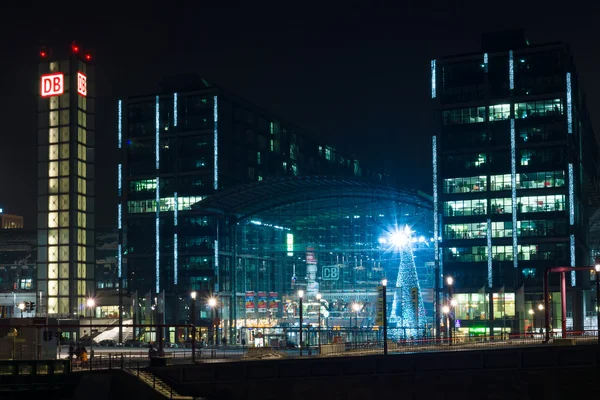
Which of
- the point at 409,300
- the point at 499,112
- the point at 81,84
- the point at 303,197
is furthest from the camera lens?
the point at 81,84

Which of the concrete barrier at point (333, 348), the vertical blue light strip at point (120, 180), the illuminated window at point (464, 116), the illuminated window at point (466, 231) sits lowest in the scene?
the concrete barrier at point (333, 348)

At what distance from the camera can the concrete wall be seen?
5706cm

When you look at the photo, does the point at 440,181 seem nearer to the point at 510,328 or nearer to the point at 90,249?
the point at 510,328

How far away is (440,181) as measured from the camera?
109 metres

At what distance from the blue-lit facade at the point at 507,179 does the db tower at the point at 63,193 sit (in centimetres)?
5133

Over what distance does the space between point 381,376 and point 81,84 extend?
80799 mm

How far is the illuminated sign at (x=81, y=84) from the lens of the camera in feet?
400

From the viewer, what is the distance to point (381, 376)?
5731cm

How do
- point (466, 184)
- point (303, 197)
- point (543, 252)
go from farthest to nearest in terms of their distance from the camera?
point (303, 197) → point (466, 184) → point (543, 252)

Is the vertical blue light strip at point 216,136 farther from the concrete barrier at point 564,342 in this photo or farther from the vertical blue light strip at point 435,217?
the concrete barrier at point 564,342

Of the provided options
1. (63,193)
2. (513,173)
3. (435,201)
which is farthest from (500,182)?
(63,193)

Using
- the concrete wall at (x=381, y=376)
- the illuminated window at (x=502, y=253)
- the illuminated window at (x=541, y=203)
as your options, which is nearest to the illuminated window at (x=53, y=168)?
the illuminated window at (x=502, y=253)

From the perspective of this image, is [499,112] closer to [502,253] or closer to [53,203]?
[502,253]

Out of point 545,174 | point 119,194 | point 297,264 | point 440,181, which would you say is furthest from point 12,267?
point 545,174
